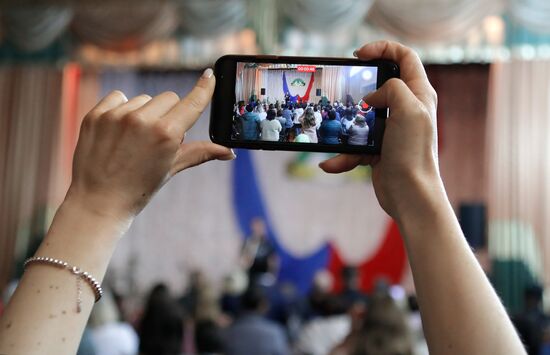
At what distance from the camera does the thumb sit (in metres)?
0.92

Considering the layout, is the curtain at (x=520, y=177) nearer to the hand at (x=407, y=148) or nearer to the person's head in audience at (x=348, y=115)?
the person's head in audience at (x=348, y=115)

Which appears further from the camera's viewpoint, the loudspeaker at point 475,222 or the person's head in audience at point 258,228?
the person's head in audience at point 258,228

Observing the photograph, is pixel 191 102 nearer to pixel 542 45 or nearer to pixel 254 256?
pixel 542 45

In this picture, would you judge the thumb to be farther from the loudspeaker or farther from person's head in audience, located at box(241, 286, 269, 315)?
the loudspeaker

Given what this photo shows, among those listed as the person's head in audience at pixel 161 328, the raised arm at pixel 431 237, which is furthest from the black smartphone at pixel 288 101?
the person's head in audience at pixel 161 328

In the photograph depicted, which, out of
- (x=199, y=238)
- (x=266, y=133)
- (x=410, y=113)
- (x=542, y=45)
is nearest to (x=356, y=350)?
(x=266, y=133)

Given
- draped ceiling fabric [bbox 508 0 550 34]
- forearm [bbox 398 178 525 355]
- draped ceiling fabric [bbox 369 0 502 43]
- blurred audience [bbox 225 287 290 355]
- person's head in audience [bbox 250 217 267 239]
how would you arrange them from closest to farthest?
forearm [bbox 398 178 525 355]
blurred audience [bbox 225 287 290 355]
draped ceiling fabric [bbox 508 0 550 34]
draped ceiling fabric [bbox 369 0 502 43]
person's head in audience [bbox 250 217 267 239]

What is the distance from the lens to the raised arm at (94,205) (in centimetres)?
72

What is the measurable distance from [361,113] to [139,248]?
9233mm

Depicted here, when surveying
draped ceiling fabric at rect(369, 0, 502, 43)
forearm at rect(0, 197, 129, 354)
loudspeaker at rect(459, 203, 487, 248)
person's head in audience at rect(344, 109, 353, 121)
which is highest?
draped ceiling fabric at rect(369, 0, 502, 43)

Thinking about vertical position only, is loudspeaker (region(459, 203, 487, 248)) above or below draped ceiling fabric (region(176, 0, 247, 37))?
below

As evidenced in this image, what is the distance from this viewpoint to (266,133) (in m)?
1.10

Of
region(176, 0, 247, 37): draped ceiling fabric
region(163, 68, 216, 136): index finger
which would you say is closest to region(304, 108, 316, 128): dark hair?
region(163, 68, 216, 136): index finger

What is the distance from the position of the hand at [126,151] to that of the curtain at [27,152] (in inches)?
361
